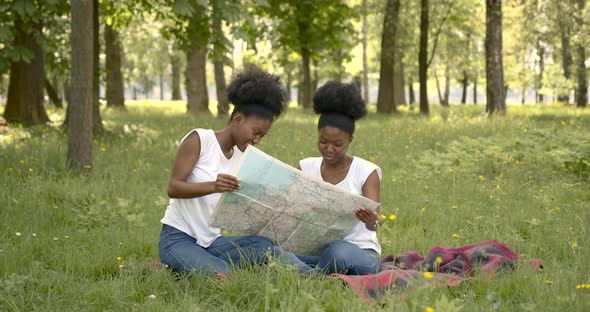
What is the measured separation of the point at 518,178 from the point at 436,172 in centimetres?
105

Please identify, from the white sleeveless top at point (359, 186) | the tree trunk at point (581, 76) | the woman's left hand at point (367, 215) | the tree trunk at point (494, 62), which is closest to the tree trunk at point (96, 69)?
the white sleeveless top at point (359, 186)

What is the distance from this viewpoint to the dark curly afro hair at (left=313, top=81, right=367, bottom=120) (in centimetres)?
393

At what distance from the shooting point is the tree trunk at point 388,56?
815 inches

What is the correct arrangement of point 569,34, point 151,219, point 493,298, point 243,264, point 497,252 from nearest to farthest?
point 493,298 → point 243,264 → point 497,252 → point 151,219 → point 569,34

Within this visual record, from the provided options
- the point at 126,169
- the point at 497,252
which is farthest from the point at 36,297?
the point at 126,169

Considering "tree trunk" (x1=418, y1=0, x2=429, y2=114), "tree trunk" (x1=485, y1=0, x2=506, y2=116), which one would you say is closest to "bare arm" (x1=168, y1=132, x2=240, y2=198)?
"tree trunk" (x1=485, y1=0, x2=506, y2=116)

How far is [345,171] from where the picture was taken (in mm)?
4082

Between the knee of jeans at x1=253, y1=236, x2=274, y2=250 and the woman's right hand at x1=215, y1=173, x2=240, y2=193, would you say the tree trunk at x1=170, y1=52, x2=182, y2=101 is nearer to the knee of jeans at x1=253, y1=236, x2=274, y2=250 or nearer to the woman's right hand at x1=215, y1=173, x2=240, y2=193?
the knee of jeans at x1=253, y1=236, x2=274, y2=250

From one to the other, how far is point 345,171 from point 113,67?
20.3m

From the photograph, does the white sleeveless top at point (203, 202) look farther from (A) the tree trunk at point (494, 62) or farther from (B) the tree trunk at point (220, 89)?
(B) the tree trunk at point (220, 89)

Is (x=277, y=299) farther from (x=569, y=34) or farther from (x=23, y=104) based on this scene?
(x=569, y=34)

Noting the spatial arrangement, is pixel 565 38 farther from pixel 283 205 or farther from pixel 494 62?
pixel 283 205

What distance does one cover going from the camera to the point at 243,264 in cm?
379

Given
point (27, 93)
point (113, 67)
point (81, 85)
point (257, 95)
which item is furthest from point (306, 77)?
point (257, 95)
